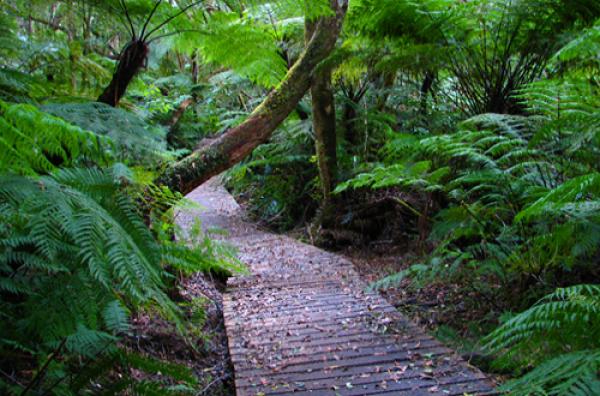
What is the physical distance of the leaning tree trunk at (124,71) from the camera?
2.62 metres

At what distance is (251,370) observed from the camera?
263 centimetres

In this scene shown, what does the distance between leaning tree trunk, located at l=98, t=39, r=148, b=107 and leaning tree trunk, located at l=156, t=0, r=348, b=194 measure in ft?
2.80

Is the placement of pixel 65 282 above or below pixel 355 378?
above

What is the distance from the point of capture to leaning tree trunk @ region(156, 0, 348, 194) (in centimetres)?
352


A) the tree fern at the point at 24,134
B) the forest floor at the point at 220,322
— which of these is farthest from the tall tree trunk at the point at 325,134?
the tree fern at the point at 24,134

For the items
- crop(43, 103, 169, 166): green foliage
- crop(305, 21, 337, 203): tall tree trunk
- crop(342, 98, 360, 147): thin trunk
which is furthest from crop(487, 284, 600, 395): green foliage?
crop(342, 98, 360, 147): thin trunk

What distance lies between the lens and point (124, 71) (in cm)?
262

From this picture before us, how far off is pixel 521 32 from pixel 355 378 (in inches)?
127

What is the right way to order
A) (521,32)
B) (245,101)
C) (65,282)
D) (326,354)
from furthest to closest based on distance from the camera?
(245,101) < (521,32) < (326,354) < (65,282)

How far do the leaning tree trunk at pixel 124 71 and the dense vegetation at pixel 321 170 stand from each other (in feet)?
0.04

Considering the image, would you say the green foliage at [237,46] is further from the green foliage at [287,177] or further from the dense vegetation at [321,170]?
the green foliage at [287,177]

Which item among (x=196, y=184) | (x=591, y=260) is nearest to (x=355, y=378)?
(x=591, y=260)

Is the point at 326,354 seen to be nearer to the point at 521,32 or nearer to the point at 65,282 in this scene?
the point at 65,282

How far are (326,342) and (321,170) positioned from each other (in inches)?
119
